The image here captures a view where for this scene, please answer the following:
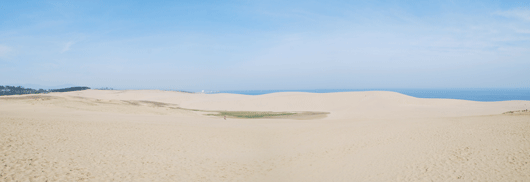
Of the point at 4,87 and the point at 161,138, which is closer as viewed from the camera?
the point at 161,138

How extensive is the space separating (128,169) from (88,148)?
289 centimetres

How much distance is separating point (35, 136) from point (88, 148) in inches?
104

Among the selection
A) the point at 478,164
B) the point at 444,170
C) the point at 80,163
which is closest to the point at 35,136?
the point at 80,163

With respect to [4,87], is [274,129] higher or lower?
lower

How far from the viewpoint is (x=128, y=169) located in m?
8.49

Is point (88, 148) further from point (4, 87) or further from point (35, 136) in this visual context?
point (4, 87)

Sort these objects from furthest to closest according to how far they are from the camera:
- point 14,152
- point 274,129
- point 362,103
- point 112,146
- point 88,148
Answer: point 362,103 < point 274,129 < point 112,146 < point 88,148 < point 14,152

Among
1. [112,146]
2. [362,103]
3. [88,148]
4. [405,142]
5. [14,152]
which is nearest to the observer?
[14,152]

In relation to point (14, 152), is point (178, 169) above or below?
below

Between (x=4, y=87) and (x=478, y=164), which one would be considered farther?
(x=4, y=87)

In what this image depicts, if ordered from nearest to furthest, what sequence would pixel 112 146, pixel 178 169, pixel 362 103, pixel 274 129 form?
pixel 178 169 < pixel 112 146 < pixel 274 129 < pixel 362 103

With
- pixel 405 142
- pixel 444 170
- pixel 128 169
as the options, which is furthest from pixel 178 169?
pixel 405 142

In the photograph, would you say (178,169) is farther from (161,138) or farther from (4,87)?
(4,87)

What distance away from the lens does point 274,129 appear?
18703 millimetres
